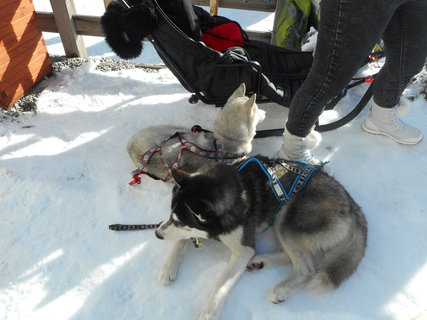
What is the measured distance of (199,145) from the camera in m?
2.55

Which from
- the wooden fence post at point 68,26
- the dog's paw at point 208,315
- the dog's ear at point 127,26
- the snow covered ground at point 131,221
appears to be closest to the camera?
the dog's paw at point 208,315

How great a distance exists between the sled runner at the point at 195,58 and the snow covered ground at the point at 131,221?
473 millimetres

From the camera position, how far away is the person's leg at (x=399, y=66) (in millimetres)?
2008

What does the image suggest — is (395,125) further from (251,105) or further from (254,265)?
(254,265)

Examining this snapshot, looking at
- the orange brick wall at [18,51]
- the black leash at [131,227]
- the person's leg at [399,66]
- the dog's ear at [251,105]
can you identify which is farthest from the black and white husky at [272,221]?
the orange brick wall at [18,51]

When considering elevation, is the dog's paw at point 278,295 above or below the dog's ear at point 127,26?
below

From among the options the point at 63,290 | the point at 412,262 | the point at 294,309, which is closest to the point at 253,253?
the point at 294,309

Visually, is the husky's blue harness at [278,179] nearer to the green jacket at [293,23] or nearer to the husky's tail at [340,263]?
the husky's tail at [340,263]

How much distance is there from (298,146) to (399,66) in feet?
3.43

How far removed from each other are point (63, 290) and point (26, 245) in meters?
0.51

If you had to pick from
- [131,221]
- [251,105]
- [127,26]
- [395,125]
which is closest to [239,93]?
[251,105]

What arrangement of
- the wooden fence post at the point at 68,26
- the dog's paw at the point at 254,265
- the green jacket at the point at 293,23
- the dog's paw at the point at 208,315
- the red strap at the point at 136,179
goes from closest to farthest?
the dog's paw at the point at 208,315, the dog's paw at the point at 254,265, the red strap at the point at 136,179, the green jacket at the point at 293,23, the wooden fence post at the point at 68,26

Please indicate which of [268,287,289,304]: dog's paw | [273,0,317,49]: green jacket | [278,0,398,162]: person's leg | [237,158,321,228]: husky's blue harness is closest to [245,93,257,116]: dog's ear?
[278,0,398,162]: person's leg

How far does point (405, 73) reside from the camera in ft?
7.74
